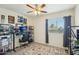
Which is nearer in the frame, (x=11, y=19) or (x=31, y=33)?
(x=11, y=19)

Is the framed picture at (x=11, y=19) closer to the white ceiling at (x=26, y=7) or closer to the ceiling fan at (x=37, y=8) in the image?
the white ceiling at (x=26, y=7)

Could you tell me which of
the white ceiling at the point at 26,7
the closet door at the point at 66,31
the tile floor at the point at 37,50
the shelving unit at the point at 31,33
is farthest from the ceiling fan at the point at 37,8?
the tile floor at the point at 37,50

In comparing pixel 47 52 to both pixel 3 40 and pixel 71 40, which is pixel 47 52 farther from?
Answer: pixel 3 40

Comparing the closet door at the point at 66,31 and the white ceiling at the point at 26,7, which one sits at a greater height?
the white ceiling at the point at 26,7

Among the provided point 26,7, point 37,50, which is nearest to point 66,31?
point 37,50

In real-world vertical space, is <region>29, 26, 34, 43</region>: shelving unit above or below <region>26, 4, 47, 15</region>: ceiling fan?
below

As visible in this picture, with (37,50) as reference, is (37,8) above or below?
above

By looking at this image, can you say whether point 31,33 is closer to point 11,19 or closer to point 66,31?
point 11,19

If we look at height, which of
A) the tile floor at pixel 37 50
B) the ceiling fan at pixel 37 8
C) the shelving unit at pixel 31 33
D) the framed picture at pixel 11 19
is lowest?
the tile floor at pixel 37 50


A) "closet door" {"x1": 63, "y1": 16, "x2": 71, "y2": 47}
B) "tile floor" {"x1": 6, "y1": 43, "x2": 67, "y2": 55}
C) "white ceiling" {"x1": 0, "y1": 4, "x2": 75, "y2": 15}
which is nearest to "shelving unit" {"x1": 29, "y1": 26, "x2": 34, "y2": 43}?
"tile floor" {"x1": 6, "y1": 43, "x2": 67, "y2": 55}

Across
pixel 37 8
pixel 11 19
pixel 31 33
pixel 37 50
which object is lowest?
pixel 37 50

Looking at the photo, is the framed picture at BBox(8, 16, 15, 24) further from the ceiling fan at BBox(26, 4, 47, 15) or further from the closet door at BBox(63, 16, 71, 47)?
the closet door at BBox(63, 16, 71, 47)

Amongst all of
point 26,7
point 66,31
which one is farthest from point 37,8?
point 66,31
